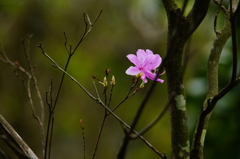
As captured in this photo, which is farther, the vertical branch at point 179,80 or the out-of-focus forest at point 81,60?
the out-of-focus forest at point 81,60

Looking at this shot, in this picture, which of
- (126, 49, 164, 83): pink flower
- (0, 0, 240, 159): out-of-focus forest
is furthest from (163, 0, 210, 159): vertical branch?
(0, 0, 240, 159): out-of-focus forest

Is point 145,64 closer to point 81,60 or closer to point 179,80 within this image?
point 179,80

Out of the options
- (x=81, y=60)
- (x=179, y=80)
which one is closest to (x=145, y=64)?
(x=179, y=80)

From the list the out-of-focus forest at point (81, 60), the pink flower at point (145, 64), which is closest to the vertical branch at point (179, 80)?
the pink flower at point (145, 64)

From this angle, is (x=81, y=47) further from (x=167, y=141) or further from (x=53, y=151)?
(x=167, y=141)

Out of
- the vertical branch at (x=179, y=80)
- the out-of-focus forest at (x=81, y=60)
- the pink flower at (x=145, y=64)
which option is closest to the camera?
the vertical branch at (x=179, y=80)

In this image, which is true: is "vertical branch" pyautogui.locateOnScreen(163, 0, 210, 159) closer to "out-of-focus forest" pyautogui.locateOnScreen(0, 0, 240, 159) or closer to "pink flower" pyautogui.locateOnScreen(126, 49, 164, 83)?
"pink flower" pyautogui.locateOnScreen(126, 49, 164, 83)

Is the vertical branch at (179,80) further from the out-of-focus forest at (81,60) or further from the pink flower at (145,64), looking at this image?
the out-of-focus forest at (81,60)

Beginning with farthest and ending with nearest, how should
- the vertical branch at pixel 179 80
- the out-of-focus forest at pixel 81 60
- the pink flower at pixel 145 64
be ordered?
the out-of-focus forest at pixel 81 60
the pink flower at pixel 145 64
the vertical branch at pixel 179 80

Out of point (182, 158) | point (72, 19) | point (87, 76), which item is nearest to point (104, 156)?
point (87, 76)
